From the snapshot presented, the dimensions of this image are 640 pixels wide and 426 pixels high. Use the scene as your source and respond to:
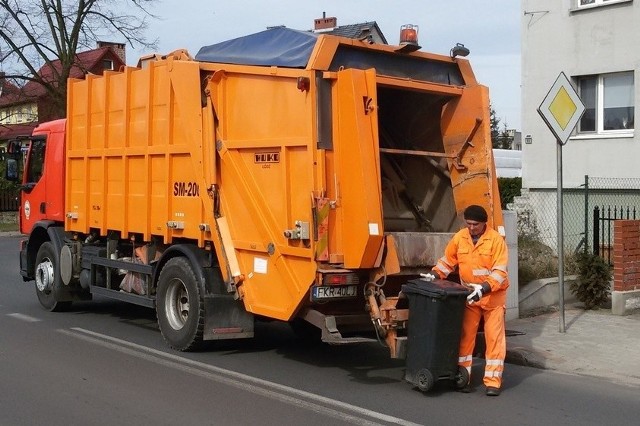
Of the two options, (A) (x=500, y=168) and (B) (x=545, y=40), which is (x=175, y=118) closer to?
(B) (x=545, y=40)

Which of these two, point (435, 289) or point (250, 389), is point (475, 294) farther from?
point (250, 389)

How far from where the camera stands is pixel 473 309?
7.00 metres

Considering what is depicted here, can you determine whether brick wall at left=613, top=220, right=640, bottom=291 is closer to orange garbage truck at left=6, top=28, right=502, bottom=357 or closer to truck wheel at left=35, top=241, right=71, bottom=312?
orange garbage truck at left=6, top=28, right=502, bottom=357

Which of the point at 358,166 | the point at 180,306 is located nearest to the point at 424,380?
the point at 358,166

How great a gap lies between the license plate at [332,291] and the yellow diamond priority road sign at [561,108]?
11.9 feet

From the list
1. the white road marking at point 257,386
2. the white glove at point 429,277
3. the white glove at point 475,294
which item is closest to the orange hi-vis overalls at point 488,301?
the white glove at point 475,294

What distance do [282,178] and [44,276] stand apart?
5.31m

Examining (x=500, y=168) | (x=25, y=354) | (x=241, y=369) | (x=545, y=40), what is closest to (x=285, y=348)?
(x=241, y=369)

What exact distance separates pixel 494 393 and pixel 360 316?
1.39 meters

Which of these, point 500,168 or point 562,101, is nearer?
point 562,101

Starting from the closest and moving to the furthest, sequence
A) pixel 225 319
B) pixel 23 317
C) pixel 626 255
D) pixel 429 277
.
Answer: pixel 429 277, pixel 225 319, pixel 626 255, pixel 23 317

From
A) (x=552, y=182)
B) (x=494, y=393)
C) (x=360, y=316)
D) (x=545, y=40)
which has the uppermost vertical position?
(x=545, y=40)

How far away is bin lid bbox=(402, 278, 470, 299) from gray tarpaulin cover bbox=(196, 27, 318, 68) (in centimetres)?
210

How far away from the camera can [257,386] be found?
718 cm
